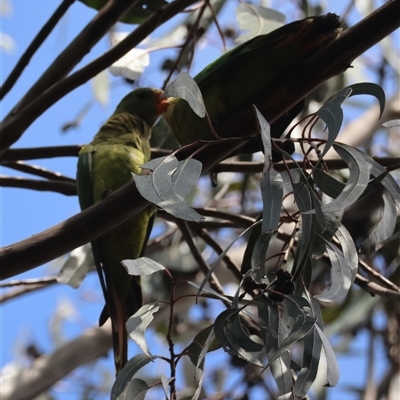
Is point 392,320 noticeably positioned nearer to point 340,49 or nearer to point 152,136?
point 152,136

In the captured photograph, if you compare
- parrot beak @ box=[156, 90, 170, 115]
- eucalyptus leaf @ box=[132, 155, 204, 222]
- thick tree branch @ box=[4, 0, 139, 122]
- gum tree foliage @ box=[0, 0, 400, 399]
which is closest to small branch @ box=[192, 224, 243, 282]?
gum tree foliage @ box=[0, 0, 400, 399]

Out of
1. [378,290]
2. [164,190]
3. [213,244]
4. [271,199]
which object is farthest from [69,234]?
[378,290]

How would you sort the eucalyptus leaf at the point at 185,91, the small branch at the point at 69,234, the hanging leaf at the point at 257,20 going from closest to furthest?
the eucalyptus leaf at the point at 185,91, the small branch at the point at 69,234, the hanging leaf at the point at 257,20

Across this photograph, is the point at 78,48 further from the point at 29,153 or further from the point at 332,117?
the point at 332,117

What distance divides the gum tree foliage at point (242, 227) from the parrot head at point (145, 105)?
0.34ft

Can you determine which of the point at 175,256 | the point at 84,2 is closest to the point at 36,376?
the point at 175,256

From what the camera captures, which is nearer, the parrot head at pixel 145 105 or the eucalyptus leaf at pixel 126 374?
the eucalyptus leaf at pixel 126 374

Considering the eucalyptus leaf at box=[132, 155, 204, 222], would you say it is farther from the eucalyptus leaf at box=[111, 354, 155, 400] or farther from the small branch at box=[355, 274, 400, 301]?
the small branch at box=[355, 274, 400, 301]

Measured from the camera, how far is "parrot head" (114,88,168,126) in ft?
7.79

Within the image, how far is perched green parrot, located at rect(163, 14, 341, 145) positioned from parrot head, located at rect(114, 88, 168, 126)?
0.37 m

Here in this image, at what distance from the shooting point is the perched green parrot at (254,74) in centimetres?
144

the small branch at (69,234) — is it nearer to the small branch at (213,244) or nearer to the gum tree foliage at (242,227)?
the gum tree foliage at (242,227)

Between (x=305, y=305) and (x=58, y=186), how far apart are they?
1183mm

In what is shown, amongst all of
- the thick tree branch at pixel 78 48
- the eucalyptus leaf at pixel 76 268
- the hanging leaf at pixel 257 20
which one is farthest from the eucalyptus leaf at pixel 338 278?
the eucalyptus leaf at pixel 76 268
